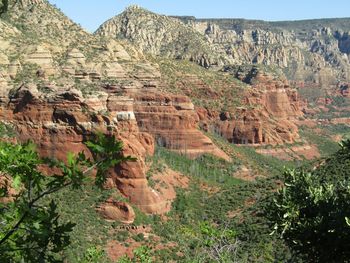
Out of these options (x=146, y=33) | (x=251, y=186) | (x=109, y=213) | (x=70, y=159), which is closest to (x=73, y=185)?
(x=70, y=159)

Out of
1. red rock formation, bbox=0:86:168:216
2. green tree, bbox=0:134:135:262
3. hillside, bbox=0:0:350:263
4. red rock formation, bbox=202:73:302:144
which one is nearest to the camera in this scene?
green tree, bbox=0:134:135:262

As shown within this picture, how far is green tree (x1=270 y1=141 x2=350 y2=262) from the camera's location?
1385cm

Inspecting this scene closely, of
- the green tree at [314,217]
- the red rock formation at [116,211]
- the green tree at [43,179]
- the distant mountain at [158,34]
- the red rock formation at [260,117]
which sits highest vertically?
the distant mountain at [158,34]

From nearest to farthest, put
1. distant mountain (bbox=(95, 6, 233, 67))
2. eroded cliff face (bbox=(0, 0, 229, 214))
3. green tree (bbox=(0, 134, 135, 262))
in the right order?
green tree (bbox=(0, 134, 135, 262)), eroded cliff face (bbox=(0, 0, 229, 214)), distant mountain (bbox=(95, 6, 233, 67))

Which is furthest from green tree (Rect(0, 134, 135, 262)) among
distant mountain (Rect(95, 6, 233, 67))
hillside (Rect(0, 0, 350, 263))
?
distant mountain (Rect(95, 6, 233, 67))

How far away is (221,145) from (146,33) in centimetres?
8919

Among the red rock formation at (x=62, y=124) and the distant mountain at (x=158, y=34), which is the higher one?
the distant mountain at (x=158, y=34)

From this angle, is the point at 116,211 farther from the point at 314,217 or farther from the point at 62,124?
the point at 314,217

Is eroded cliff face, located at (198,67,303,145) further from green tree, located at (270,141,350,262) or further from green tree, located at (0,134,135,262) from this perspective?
green tree, located at (0,134,135,262)

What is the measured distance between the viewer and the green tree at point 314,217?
13.9 m

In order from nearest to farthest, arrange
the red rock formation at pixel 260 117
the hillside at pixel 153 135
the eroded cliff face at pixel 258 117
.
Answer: the hillside at pixel 153 135 < the eroded cliff face at pixel 258 117 < the red rock formation at pixel 260 117

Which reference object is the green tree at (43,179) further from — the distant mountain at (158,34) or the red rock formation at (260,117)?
the distant mountain at (158,34)

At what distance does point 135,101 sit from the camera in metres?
88.6

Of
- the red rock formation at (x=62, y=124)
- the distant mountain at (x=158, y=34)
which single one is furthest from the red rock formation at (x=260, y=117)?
the red rock formation at (x=62, y=124)
